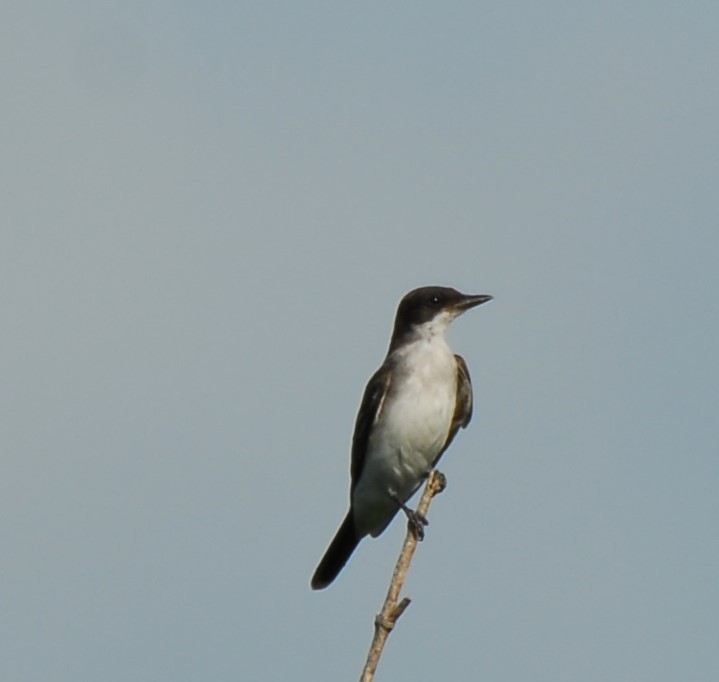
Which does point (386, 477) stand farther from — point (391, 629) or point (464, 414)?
point (391, 629)

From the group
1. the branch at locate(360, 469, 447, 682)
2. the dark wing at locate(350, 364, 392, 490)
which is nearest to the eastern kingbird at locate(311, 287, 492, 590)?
the dark wing at locate(350, 364, 392, 490)

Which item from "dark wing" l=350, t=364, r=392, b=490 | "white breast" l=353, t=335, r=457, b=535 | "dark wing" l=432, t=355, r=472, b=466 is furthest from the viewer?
"dark wing" l=350, t=364, r=392, b=490

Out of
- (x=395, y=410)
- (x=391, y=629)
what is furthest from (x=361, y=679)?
(x=395, y=410)

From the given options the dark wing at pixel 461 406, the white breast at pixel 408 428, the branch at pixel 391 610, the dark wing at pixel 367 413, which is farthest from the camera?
the dark wing at pixel 367 413

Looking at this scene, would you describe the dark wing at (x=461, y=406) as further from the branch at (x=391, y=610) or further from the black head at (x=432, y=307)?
the branch at (x=391, y=610)

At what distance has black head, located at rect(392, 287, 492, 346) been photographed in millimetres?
14844

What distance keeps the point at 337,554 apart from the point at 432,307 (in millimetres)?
2367

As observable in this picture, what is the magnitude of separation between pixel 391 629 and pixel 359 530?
817 cm

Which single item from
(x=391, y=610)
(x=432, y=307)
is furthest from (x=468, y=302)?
(x=391, y=610)

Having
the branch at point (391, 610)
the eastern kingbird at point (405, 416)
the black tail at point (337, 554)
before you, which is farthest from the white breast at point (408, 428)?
the branch at point (391, 610)

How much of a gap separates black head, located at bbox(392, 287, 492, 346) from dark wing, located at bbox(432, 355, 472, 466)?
0.48m

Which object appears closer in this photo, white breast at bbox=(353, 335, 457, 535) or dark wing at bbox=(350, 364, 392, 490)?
white breast at bbox=(353, 335, 457, 535)

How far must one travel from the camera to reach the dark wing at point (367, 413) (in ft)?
48.5

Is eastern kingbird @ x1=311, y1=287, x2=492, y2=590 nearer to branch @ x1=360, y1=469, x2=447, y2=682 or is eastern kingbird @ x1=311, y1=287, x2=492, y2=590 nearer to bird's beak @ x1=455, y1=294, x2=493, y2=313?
bird's beak @ x1=455, y1=294, x2=493, y2=313
